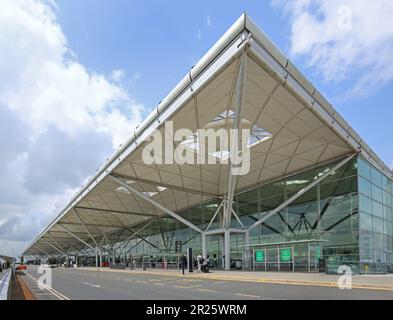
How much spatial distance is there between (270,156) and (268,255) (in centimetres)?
814

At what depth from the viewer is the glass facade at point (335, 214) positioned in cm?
2945

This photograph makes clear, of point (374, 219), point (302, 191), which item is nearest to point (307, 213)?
point (302, 191)

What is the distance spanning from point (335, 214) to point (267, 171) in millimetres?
7663

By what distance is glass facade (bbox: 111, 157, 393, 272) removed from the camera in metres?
29.5

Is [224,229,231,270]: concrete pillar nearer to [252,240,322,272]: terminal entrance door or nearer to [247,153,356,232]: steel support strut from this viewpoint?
[247,153,356,232]: steel support strut

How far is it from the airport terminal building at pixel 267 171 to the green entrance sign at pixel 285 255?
11 centimetres

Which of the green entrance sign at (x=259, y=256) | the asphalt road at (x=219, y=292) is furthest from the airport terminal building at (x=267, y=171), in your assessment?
the asphalt road at (x=219, y=292)

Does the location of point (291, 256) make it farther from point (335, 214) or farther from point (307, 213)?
point (307, 213)

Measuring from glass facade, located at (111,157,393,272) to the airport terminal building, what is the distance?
86 mm

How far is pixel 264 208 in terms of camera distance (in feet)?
126

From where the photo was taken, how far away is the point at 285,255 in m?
28.8

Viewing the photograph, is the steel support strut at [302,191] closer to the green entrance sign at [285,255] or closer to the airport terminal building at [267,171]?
the airport terminal building at [267,171]
